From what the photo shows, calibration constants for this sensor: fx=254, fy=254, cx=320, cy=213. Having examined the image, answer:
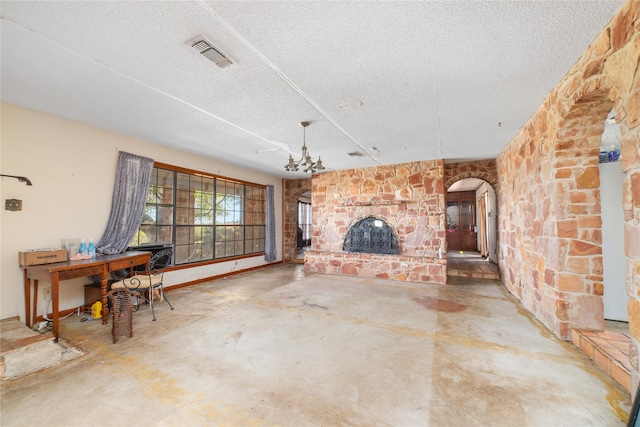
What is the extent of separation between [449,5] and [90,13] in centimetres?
225

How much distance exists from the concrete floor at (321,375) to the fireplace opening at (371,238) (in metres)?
2.52

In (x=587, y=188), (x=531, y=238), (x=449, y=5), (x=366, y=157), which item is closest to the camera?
(x=449, y=5)

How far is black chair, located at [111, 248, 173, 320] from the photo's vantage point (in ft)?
10.2

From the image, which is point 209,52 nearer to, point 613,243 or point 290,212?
point 613,243

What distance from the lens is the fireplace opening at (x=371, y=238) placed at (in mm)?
5902

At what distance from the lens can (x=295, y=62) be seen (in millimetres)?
2102

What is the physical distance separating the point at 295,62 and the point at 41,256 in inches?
139

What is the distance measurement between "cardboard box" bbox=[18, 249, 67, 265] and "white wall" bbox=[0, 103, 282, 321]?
0.24 m

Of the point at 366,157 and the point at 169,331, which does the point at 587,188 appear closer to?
the point at 366,157

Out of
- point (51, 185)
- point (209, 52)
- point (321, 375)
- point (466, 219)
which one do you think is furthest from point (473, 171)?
point (51, 185)

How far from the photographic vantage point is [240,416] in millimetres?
1602

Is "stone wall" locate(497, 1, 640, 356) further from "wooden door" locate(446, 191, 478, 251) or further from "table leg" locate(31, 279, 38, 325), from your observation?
"wooden door" locate(446, 191, 478, 251)

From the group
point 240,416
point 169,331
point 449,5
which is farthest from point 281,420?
point 449,5

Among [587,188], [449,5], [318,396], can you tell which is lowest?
[318,396]
